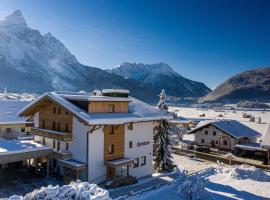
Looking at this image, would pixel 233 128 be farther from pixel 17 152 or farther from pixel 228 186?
pixel 17 152

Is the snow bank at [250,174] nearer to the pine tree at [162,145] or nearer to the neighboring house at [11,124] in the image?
the pine tree at [162,145]

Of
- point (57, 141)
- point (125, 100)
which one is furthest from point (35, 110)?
point (125, 100)

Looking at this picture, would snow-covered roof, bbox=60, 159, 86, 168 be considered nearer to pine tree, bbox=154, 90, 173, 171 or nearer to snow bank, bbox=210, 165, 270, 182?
pine tree, bbox=154, 90, 173, 171

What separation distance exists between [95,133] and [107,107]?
3447 millimetres

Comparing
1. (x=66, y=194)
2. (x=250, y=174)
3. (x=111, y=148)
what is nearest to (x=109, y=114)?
(x=111, y=148)

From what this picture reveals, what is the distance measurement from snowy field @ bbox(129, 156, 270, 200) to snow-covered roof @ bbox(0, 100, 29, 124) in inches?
1022

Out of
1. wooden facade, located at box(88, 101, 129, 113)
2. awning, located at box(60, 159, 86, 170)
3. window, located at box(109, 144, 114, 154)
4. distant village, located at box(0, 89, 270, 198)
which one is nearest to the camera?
awning, located at box(60, 159, 86, 170)

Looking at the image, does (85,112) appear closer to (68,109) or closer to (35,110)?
(68,109)

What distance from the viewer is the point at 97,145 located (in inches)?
1166

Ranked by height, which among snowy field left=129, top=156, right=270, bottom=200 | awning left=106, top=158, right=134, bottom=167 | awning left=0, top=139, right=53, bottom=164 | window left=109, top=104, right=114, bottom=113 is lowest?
snowy field left=129, top=156, right=270, bottom=200

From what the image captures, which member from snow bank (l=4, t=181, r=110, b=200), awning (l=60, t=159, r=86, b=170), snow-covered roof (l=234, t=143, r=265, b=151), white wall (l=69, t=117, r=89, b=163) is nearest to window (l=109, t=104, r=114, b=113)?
white wall (l=69, t=117, r=89, b=163)

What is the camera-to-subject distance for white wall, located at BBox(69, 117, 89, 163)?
29.2 m

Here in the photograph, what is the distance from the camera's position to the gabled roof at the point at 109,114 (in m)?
28.2

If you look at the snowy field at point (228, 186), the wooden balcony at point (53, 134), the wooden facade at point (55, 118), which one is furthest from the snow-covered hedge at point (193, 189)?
the wooden facade at point (55, 118)
